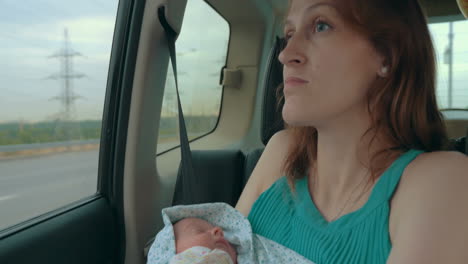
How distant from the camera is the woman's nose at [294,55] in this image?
124 cm

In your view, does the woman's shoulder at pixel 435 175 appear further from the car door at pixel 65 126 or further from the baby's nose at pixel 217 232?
the car door at pixel 65 126

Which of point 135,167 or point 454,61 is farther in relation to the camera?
point 454,61

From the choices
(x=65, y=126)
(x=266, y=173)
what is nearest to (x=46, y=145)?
(x=65, y=126)

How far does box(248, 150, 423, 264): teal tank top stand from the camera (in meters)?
A: 1.10

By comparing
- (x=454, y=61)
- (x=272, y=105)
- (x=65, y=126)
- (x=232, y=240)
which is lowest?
(x=232, y=240)

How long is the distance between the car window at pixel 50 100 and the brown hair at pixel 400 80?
101 centimetres

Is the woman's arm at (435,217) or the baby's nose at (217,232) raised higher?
the woman's arm at (435,217)

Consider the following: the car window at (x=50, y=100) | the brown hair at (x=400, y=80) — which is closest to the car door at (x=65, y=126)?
the car window at (x=50, y=100)

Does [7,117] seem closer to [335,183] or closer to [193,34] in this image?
[335,183]

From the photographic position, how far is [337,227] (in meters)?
1.18

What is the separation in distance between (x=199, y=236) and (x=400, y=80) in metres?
0.79

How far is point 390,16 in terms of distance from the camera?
123 centimetres

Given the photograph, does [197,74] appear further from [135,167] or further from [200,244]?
[200,244]

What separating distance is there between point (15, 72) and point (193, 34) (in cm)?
142
